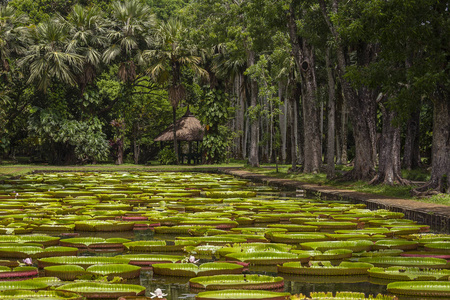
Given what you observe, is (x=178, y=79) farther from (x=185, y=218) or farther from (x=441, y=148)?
(x=185, y=218)

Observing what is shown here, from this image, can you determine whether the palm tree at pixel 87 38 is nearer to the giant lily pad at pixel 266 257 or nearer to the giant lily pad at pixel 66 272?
the giant lily pad at pixel 266 257

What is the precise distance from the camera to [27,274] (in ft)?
13.8

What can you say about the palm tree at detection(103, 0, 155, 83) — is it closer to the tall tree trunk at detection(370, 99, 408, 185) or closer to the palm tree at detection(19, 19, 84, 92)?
the palm tree at detection(19, 19, 84, 92)

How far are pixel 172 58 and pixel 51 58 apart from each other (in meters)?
6.79

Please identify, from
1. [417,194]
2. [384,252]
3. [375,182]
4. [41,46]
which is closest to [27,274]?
[384,252]

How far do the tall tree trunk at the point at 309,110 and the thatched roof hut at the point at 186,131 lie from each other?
568 inches

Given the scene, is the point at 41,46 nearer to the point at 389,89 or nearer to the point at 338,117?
the point at 338,117

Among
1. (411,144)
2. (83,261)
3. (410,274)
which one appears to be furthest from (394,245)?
(411,144)

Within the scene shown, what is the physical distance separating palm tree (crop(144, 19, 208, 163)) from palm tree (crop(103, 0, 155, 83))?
95 centimetres

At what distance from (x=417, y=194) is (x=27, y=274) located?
9172 mm

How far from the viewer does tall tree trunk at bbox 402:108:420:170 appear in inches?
829

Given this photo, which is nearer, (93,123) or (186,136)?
(93,123)

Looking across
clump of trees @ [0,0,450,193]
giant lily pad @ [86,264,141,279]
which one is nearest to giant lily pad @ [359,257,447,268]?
giant lily pad @ [86,264,141,279]

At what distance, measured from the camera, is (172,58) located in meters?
31.9
